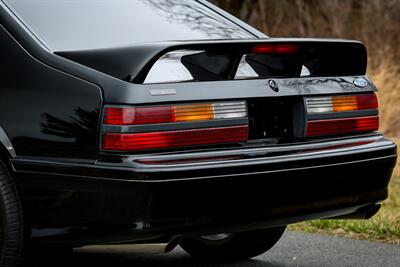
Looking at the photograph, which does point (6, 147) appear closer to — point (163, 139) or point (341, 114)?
point (163, 139)

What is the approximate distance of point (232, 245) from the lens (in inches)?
205

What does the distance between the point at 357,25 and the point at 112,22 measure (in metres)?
10.3

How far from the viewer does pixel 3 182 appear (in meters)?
4.11

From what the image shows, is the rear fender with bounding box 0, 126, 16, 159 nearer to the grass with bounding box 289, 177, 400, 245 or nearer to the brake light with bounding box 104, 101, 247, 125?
the brake light with bounding box 104, 101, 247, 125

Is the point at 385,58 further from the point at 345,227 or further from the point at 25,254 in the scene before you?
the point at 25,254

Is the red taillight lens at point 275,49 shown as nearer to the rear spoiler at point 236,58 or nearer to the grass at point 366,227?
the rear spoiler at point 236,58

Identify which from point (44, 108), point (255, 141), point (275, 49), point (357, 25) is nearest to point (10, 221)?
point (44, 108)

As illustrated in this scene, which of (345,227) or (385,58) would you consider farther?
(385,58)

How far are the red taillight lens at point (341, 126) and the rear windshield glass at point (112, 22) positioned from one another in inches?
31.8

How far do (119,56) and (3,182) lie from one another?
30.3 inches

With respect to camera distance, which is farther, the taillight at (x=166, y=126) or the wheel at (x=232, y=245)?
the wheel at (x=232, y=245)

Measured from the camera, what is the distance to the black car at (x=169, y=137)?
12.6ft

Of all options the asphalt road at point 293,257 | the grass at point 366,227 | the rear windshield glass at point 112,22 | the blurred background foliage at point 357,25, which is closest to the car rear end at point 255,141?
the rear windshield glass at point 112,22

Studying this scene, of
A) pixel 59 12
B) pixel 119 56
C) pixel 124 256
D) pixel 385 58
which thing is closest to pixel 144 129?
pixel 119 56
